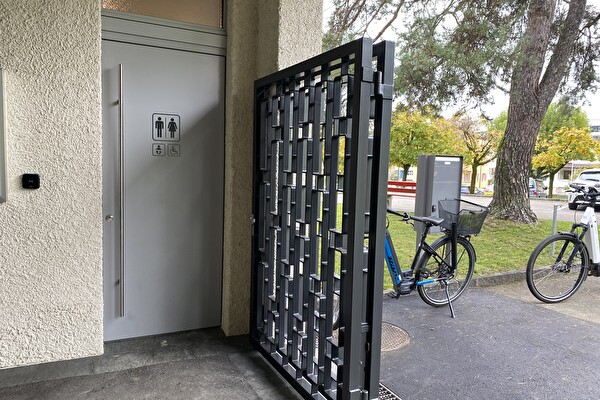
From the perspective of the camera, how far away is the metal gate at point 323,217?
1.85 meters

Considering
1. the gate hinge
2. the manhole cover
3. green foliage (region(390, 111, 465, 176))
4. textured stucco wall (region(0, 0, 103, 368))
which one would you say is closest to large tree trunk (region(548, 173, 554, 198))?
green foliage (region(390, 111, 465, 176))

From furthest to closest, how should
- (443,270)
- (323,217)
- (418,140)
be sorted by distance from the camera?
(418,140) < (443,270) < (323,217)

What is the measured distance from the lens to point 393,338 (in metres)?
3.37

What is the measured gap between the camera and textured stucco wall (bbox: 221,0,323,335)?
2.81m

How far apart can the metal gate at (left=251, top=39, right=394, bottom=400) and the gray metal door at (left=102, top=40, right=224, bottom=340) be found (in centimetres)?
47

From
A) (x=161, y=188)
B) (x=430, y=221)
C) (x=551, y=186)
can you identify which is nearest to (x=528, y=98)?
(x=430, y=221)

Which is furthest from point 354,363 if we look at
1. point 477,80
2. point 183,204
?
point 477,80

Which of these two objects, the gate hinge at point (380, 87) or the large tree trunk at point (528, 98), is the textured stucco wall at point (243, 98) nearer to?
the gate hinge at point (380, 87)

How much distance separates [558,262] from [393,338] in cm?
216

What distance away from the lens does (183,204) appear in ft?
10.2

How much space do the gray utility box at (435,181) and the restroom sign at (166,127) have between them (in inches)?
99.2

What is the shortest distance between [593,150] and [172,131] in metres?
14.1

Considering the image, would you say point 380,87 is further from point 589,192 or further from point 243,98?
point 589,192

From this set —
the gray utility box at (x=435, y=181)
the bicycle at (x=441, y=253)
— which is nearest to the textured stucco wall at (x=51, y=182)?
the bicycle at (x=441, y=253)
